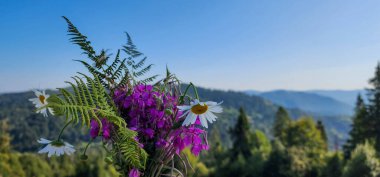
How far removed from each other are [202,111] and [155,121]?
0.21 meters

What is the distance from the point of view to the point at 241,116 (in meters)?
27.7

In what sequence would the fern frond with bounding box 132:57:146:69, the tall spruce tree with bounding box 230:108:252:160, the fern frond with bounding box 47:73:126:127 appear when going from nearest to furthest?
1. the fern frond with bounding box 47:73:126:127
2. the fern frond with bounding box 132:57:146:69
3. the tall spruce tree with bounding box 230:108:252:160

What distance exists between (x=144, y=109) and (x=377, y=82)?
73.3ft

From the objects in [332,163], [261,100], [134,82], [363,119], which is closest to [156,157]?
[134,82]

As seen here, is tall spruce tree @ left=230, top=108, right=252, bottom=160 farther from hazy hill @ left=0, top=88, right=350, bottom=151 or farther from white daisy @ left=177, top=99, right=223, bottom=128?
white daisy @ left=177, top=99, right=223, bottom=128

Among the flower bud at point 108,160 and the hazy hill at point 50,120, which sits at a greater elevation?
the flower bud at point 108,160

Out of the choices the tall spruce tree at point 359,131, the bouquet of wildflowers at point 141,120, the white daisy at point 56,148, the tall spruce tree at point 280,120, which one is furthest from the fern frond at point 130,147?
the tall spruce tree at point 280,120

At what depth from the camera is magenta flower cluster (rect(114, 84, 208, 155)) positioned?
55.6 inches

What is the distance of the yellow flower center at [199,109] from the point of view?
1.31 meters

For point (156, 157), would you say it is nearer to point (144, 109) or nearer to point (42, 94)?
point (144, 109)

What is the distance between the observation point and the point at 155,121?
1.41m

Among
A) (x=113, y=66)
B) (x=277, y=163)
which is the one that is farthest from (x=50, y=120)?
(x=113, y=66)

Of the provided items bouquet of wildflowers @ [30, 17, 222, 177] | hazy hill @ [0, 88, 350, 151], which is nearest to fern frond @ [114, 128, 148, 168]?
bouquet of wildflowers @ [30, 17, 222, 177]

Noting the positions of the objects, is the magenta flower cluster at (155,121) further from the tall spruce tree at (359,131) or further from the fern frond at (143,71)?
the tall spruce tree at (359,131)
